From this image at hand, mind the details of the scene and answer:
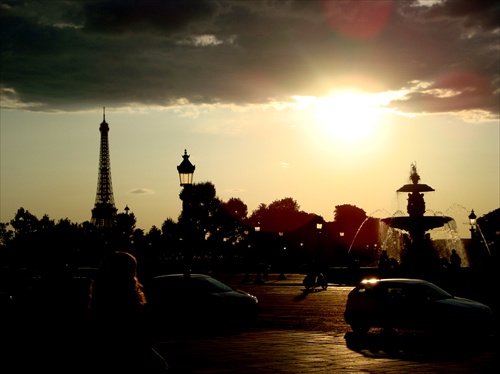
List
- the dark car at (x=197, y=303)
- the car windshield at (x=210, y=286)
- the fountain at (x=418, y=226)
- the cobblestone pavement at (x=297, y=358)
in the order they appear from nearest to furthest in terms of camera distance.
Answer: the cobblestone pavement at (x=297, y=358)
the dark car at (x=197, y=303)
the car windshield at (x=210, y=286)
the fountain at (x=418, y=226)

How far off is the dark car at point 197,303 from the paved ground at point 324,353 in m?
1.74

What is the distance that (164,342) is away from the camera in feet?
61.2

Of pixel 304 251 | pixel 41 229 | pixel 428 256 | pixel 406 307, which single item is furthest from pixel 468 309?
pixel 304 251

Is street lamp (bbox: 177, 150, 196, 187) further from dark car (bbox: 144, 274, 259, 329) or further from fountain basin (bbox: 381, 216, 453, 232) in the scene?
fountain basin (bbox: 381, 216, 453, 232)

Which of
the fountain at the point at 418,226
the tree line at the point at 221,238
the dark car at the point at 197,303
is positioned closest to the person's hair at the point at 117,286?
the dark car at the point at 197,303

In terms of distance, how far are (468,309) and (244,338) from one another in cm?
537

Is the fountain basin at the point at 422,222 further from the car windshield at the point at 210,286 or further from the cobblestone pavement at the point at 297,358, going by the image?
the cobblestone pavement at the point at 297,358

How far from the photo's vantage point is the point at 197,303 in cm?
2286

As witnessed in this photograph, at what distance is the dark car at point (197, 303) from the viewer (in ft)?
74.6

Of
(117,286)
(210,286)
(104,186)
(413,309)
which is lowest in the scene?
(413,309)

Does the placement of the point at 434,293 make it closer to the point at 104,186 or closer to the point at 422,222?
the point at 422,222

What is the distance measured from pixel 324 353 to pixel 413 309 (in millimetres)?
4300

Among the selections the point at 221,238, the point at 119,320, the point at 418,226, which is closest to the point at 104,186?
the point at 221,238

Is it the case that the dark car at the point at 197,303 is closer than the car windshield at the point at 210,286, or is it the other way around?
the dark car at the point at 197,303
